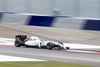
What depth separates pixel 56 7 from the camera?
49.2ft

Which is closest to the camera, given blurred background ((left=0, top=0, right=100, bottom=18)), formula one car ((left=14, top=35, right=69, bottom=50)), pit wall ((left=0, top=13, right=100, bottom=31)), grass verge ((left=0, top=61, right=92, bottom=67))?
grass verge ((left=0, top=61, right=92, bottom=67))

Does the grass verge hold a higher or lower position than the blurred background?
lower

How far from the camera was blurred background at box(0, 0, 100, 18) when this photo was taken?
573 inches

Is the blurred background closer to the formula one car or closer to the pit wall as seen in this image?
the pit wall

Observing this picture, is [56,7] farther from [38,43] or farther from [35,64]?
[35,64]

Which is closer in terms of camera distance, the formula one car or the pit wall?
the formula one car

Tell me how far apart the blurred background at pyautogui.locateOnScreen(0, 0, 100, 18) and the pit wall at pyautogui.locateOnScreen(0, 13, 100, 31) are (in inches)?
6.1

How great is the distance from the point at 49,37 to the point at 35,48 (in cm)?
249

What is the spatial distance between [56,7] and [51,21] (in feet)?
1.84

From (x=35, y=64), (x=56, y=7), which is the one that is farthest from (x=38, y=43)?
(x=56, y=7)

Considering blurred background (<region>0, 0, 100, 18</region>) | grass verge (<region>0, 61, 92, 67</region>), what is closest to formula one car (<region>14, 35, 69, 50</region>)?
grass verge (<region>0, 61, 92, 67</region>)

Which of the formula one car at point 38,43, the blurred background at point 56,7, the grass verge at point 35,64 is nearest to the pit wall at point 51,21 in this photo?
the blurred background at point 56,7

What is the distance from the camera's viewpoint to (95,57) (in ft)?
37.4

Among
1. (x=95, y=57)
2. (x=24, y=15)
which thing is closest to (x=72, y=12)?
(x=24, y=15)
